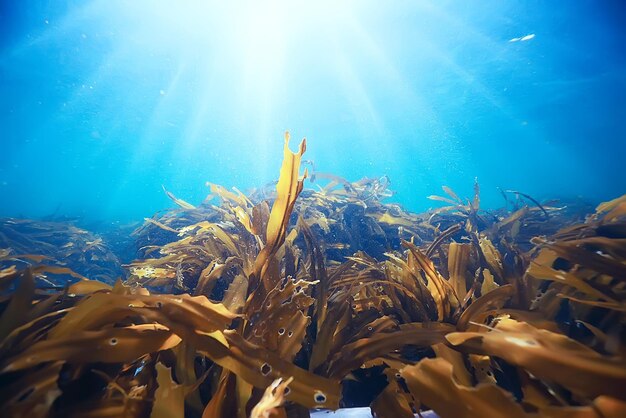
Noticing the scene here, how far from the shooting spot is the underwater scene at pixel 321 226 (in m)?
0.68

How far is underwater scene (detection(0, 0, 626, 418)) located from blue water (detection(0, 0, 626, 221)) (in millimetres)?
255

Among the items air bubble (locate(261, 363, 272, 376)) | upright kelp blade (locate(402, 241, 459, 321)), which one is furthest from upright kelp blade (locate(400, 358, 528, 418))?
upright kelp blade (locate(402, 241, 459, 321))

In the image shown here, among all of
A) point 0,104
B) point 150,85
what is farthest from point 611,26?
point 0,104

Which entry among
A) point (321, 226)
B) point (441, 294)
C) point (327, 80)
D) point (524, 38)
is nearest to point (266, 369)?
point (441, 294)

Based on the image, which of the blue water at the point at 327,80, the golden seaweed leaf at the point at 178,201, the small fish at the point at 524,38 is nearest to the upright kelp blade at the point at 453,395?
the golden seaweed leaf at the point at 178,201

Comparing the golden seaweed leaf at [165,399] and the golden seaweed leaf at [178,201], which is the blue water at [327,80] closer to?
the golden seaweed leaf at [178,201]

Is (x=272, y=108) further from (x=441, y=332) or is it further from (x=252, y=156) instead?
(x=441, y=332)

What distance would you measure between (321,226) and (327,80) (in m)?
29.7

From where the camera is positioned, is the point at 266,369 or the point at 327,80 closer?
the point at 266,369

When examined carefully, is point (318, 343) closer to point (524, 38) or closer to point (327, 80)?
point (524, 38)

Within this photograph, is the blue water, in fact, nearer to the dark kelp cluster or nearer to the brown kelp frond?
the brown kelp frond

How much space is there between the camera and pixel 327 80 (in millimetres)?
29266

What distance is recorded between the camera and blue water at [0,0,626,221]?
54.5 feet

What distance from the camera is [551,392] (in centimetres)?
64
